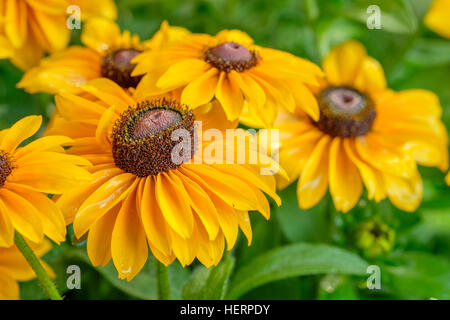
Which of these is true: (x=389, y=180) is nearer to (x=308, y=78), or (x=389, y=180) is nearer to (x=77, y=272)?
(x=308, y=78)

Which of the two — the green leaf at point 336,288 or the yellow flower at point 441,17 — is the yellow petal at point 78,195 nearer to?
the green leaf at point 336,288

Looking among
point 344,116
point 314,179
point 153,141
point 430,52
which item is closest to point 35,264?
point 153,141

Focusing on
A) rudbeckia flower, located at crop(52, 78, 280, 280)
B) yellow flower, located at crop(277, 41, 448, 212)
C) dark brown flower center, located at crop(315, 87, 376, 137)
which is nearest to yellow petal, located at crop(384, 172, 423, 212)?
yellow flower, located at crop(277, 41, 448, 212)

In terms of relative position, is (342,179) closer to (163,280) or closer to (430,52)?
(163,280)

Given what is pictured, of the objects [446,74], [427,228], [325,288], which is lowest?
[325,288]

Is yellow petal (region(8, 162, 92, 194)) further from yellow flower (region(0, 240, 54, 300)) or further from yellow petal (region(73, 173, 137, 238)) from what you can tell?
yellow flower (region(0, 240, 54, 300))

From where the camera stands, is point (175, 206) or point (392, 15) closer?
point (175, 206)

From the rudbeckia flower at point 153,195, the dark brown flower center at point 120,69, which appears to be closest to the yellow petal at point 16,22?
the dark brown flower center at point 120,69

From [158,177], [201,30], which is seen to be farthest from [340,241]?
[201,30]
